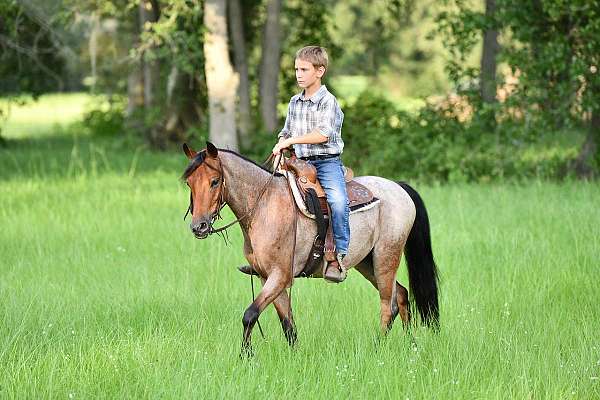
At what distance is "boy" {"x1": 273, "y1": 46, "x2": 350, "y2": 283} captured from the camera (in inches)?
262

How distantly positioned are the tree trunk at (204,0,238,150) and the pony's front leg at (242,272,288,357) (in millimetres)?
13958

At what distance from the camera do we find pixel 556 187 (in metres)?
15.3

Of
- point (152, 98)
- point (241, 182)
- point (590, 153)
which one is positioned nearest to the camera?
point (241, 182)

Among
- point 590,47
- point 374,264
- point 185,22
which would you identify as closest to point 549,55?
point 590,47

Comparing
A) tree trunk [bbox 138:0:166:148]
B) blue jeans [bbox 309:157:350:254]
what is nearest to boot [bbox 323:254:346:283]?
blue jeans [bbox 309:157:350:254]

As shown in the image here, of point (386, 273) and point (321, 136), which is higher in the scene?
point (321, 136)

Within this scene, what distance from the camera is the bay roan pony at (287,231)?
621 cm

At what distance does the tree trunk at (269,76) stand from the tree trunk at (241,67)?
1.80 ft

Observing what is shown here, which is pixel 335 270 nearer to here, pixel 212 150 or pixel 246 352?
pixel 246 352

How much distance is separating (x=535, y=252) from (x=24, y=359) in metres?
5.81

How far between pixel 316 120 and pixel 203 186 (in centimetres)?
107

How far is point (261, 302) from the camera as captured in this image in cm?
634

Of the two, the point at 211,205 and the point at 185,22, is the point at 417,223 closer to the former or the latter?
the point at 211,205

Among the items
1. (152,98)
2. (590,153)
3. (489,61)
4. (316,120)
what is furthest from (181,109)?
(316,120)
